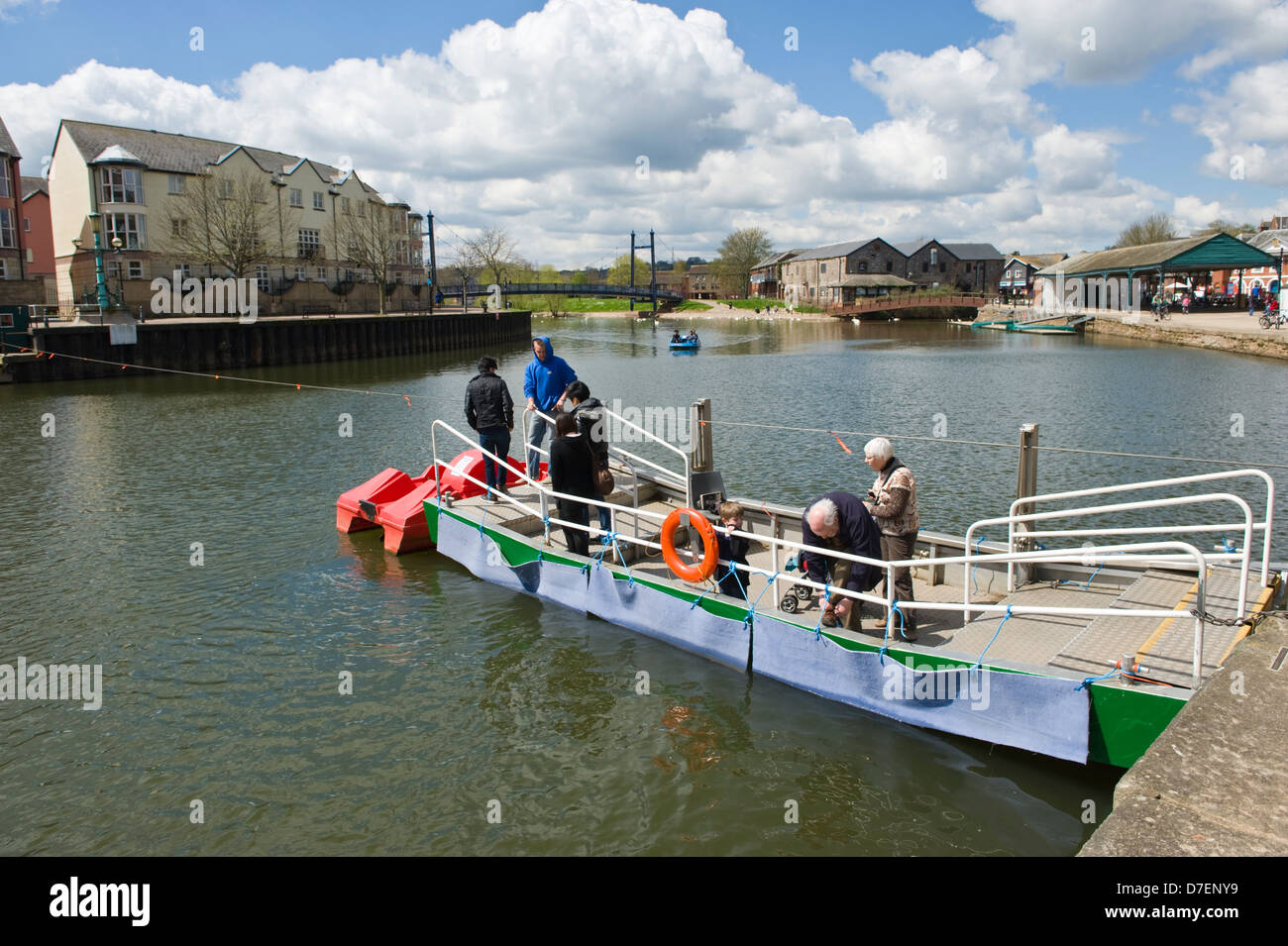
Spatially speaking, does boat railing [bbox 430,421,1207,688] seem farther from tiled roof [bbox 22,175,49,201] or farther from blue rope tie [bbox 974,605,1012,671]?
tiled roof [bbox 22,175,49,201]

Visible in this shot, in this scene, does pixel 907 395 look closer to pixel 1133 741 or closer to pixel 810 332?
pixel 1133 741

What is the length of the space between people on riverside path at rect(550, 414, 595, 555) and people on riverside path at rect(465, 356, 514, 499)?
1.86 meters

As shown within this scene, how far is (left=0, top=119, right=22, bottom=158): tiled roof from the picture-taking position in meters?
57.2

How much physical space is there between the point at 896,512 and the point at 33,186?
308 feet

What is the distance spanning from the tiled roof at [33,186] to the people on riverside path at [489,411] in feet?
272

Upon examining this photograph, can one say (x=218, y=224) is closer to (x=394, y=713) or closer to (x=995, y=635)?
(x=394, y=713)

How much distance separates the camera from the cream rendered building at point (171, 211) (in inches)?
2468

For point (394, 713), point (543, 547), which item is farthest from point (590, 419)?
point (394, 713)

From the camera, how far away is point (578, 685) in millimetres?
9648

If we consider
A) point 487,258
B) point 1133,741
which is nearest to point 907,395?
point 1133,741

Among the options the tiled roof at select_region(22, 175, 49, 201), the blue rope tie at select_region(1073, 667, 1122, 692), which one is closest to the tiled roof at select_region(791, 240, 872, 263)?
the tiled roof at select_region(22, 175, 49, 201)

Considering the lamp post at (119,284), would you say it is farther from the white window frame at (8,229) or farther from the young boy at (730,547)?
the young boy at (730,547)

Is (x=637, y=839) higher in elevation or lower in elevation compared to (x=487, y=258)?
lower
